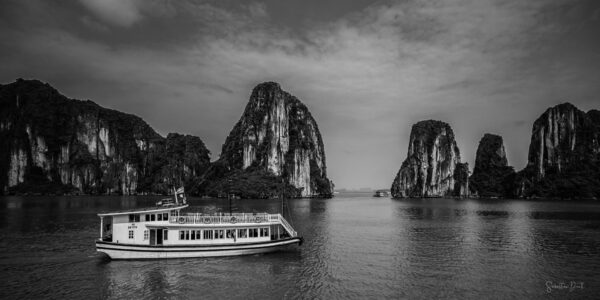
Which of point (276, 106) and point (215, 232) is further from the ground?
point (276, 106)

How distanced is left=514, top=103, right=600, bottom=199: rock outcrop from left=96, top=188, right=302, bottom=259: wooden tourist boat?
192902mm

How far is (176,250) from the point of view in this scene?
35.4 m

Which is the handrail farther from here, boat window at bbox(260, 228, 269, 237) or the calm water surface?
the calm water surface

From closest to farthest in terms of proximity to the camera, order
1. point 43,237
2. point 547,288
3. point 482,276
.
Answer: point 547,288
point 482,276
point 43,237

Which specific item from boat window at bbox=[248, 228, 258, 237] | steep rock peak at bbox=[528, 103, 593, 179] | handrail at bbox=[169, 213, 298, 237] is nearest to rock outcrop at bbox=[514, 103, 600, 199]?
steep rock peak at bbox=[528, 103, 593, 179]

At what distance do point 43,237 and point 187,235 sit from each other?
78.3 feet

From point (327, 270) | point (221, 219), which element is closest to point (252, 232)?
point (221, 219)

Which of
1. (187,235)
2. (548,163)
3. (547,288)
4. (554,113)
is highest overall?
(554,113)

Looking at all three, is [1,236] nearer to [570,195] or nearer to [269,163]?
[269,163]

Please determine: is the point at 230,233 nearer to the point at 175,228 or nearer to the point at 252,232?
the point at 252,232

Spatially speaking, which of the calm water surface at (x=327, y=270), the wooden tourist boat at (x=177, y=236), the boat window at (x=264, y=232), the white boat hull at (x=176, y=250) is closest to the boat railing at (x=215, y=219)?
the wooden tourist boat at (x=177, y=236)

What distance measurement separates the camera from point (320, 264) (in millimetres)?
35750

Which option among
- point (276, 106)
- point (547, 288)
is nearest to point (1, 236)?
point (547, 288)

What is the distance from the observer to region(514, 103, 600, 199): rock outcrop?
184 metres
